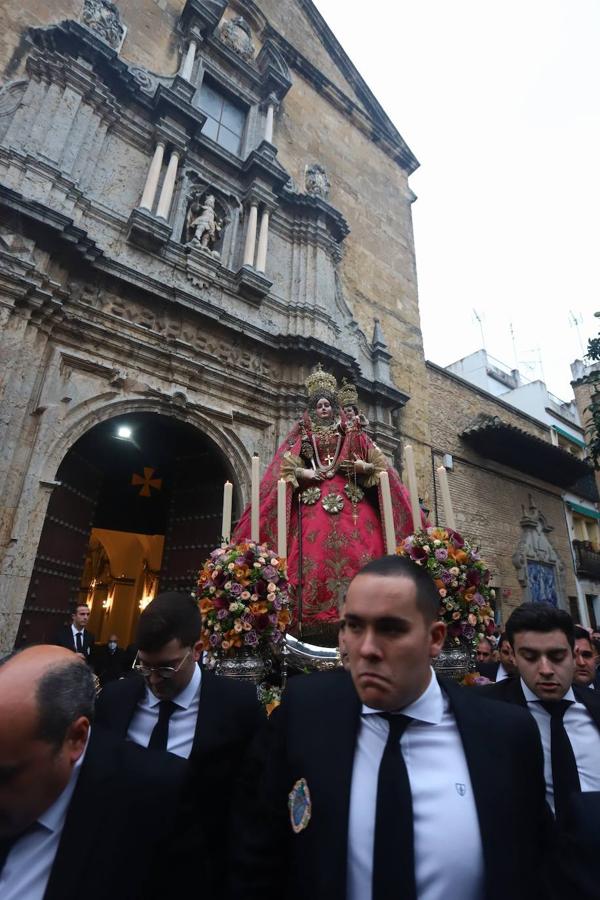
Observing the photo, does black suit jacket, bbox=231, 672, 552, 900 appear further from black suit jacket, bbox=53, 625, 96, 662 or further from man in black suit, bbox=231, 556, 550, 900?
black suit jacket, bbox=53, 625, 96, 662

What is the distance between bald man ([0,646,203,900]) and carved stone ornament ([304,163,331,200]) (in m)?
11.0

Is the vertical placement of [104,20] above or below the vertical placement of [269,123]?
below

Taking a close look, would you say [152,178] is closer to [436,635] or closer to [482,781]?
[436,635]

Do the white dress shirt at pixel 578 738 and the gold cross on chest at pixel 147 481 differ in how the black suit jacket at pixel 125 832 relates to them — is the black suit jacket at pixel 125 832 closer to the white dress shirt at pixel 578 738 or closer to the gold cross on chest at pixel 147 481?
the white dress shirt at pixel 578 738

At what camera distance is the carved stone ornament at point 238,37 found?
10562 millimetres

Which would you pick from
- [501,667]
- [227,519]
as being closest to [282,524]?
[227,519]

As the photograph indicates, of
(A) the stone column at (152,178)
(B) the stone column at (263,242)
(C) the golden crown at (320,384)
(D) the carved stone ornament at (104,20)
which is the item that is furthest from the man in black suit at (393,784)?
(D) the carved stone ornament at (104,20)

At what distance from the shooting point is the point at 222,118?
32.9ft

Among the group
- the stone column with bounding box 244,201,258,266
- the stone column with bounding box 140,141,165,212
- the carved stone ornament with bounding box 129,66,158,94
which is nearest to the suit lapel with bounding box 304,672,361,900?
the stone column with bounding box 140,141,165,212

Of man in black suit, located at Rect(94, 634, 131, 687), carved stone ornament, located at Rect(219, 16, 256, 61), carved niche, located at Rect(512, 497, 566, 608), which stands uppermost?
carved stone ornament, located at Rect(219, 16, 256, 61)

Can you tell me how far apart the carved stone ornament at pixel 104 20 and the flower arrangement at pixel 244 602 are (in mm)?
9284

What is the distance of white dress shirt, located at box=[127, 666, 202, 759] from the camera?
5.97ft

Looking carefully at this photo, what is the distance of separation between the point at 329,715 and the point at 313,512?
2.45 meters

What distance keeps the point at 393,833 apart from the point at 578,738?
1329 millimetres
